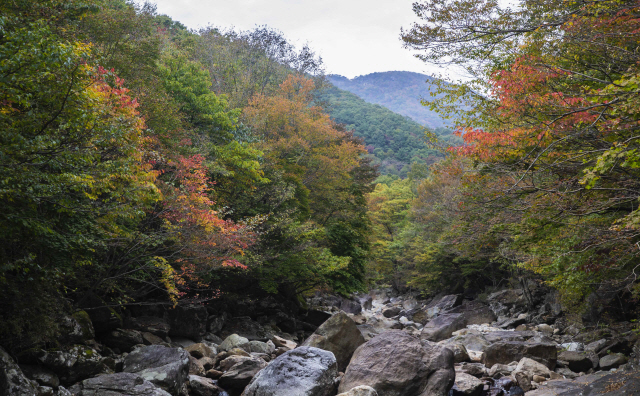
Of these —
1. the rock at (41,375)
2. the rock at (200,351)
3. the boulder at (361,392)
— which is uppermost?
the rock at (41,375)

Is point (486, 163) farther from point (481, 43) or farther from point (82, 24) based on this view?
point (82, 24)

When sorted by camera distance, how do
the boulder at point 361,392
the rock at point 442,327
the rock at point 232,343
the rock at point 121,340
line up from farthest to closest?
1. the rock at point 442,327
2. the rock at point 232,343
3. the rock at point 121,340
4. the boulder at point 361,392

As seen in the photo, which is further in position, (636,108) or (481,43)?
(481,43)

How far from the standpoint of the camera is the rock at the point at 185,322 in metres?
15.0

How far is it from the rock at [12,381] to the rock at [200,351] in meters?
5.92

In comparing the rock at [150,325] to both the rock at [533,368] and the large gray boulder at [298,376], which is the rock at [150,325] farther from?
the rock at [533,368]

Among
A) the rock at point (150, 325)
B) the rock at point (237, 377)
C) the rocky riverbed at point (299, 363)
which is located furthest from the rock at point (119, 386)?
the rock at point (150, 325)

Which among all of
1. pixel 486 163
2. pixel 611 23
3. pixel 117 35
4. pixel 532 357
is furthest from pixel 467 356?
pixel 117 35

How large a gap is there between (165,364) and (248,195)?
34.1 feet

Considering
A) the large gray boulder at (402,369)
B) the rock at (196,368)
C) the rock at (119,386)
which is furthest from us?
the rock at (196,368)

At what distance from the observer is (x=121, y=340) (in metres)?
11.7

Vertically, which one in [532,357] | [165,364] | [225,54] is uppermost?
[225,54]

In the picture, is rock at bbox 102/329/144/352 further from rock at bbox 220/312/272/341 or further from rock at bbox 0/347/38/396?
rock at bbox 220/312/272/341

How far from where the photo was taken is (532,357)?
42.9ft
